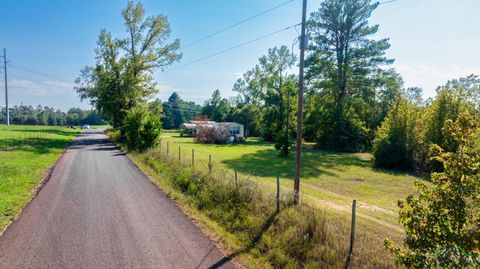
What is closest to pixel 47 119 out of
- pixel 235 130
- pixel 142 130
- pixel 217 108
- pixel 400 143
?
pixel 217 108

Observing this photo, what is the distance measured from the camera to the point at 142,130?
2336cm

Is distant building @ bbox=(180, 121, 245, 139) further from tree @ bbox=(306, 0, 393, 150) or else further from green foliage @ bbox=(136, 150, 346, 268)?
green foliage @ bbox=(136, 150, 346, 268)

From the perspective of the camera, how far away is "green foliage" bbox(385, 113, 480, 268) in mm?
3273

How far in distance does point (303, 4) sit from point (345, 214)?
6865 mm

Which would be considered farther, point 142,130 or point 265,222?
point 142,130

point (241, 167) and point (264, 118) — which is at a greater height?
point (264, 118)

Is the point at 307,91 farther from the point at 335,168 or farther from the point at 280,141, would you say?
the point at 335,168

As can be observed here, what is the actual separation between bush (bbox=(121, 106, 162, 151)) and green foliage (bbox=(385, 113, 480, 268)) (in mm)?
21704

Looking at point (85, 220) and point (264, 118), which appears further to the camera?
point (264, 118)

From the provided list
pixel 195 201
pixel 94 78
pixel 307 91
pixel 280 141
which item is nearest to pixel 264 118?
pixel 307 91

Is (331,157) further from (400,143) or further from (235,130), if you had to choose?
(235,130)

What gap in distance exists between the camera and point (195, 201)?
988 centimetres

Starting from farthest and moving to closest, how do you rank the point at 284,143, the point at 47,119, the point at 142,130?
the point at 47,119 < the point at 284,143 < the point at 142,130

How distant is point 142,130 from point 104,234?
670 inches
